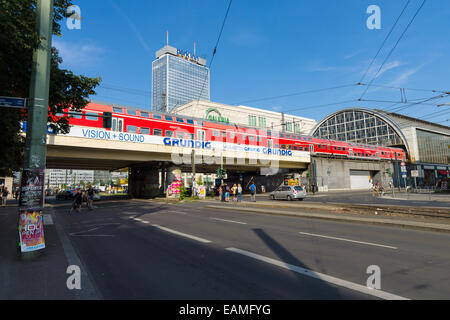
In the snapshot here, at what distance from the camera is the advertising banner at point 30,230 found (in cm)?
550

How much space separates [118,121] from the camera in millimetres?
24094

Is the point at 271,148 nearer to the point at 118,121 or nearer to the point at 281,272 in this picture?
the point at 118,121

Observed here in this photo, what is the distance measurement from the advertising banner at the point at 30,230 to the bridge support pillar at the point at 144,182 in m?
30.5

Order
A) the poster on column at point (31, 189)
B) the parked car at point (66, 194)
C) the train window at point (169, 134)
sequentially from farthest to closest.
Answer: the parked car at point (66, 194) < the train window at point (169, 134) < the poster on column at point (31, 189)

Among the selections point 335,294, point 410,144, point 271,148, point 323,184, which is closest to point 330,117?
point 410,144

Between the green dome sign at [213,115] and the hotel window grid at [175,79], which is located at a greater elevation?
the hotel window grid at [175,79]

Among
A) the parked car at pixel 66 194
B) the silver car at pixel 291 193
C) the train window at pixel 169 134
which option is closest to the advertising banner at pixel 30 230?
the train window at pixel 169 134

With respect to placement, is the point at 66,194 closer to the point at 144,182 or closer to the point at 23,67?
the point at 144,182

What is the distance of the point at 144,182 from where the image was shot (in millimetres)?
38562

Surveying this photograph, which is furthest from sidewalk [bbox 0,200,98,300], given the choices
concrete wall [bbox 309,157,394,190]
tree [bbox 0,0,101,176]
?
concrete wall [bbox 309,157,394,190]

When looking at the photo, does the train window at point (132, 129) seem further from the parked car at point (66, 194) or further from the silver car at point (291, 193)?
the parked car at point (66, 194)

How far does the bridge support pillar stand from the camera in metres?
36.2

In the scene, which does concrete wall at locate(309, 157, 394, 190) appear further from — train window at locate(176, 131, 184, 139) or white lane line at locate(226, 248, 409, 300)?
white lane line at locate(226, 248, 409, 300)

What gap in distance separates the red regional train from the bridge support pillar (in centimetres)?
1071
